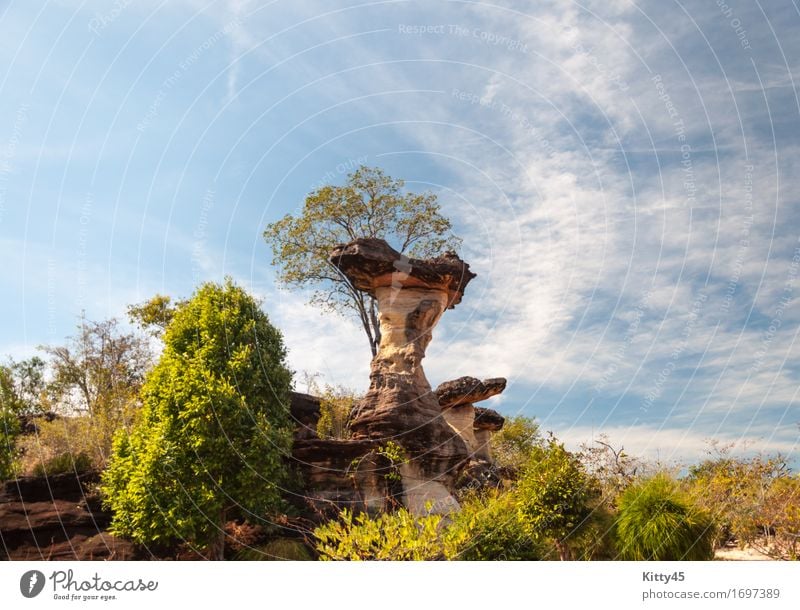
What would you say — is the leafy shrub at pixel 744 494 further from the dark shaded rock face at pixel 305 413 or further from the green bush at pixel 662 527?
the dark shaded rock face at pixel 305 413

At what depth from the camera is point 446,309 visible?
29.9 meters

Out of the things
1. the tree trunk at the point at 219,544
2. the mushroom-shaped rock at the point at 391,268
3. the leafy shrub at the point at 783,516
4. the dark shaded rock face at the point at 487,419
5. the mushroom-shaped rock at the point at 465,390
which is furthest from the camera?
the dark shaded rock face at the point at 487,419

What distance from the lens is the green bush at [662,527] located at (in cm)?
1720

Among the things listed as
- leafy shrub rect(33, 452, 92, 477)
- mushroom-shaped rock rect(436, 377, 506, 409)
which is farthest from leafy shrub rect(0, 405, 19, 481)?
mushroom-shaped rock rect(436, 377, 506, 409)

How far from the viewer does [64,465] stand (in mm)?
24328

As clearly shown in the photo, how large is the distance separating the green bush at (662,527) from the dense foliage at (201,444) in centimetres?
1191

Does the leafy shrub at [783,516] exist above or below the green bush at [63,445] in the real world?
below

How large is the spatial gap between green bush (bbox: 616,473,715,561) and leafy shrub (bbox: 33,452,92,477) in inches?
840

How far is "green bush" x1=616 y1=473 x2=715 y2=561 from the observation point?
17203 mm

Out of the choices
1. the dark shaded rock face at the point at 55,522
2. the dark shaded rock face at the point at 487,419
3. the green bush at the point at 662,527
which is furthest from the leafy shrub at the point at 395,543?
the dark shaded rock face at the point at 487,419

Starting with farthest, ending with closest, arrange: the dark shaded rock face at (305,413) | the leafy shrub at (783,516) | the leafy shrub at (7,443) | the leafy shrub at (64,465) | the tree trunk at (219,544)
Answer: the dark shaded rock face at (305,413) → the leafy shrub at (7,443) → the leafy shrub at (64,465) → the tree trunk at (219,544) → the leafy shrub at (783,516)
